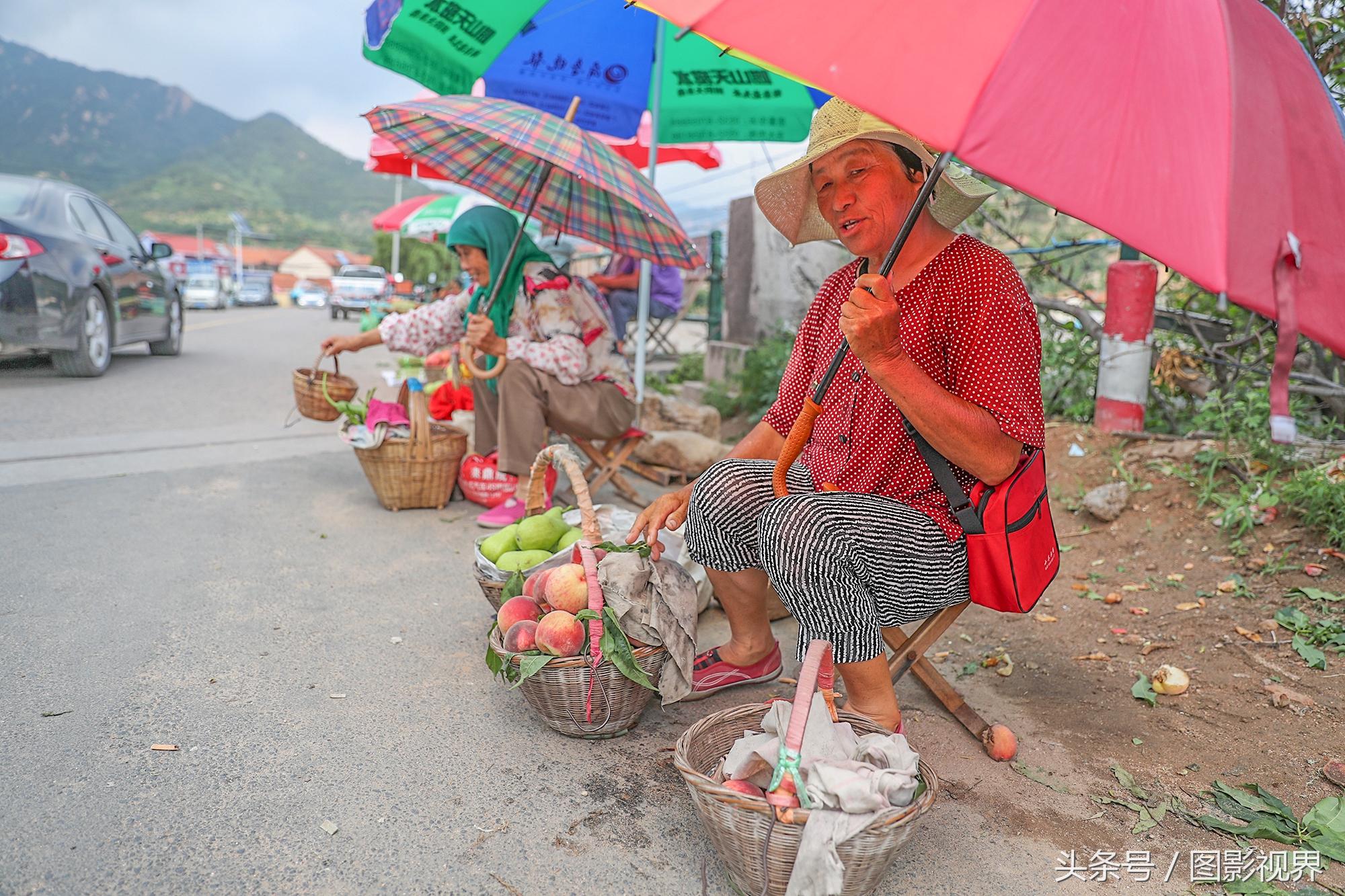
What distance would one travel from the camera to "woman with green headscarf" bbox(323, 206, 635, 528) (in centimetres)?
423

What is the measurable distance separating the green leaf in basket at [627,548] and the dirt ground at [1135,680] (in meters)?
0.95

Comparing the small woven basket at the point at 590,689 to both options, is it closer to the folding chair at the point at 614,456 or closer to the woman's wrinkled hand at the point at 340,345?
the folding chair at the point at 614,456

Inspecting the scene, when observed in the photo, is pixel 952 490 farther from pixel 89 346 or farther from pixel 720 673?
pixel 89 346

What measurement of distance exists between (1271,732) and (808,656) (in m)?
1.57

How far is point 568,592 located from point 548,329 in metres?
2.16

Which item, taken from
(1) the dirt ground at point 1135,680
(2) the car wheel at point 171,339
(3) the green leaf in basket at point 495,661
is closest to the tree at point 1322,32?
(1) the dirt ground at point 1135,680

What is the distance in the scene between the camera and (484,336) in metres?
4.07

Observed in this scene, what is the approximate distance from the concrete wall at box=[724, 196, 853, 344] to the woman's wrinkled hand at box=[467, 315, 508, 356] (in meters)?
3.74

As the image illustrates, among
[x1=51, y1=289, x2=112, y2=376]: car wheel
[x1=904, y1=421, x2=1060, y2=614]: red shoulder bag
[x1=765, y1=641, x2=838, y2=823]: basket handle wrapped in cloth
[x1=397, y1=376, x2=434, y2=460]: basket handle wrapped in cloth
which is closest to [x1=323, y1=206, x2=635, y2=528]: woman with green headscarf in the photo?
[x1=397, y1=376, x2=434, y2=460]: basket handle wrapped in cloth

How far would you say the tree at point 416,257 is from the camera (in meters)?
41.4

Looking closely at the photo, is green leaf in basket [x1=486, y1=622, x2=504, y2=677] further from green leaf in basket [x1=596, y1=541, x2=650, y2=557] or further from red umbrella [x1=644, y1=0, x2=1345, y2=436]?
red umbrella [x1=644, y1=0, x2=1345, y2=436]

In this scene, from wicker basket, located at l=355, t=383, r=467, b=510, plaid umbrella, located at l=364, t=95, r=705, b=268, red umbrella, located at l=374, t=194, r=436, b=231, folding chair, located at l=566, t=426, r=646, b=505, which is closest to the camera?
plaid umbrella, located at l=364, t=95, r=705, b=268

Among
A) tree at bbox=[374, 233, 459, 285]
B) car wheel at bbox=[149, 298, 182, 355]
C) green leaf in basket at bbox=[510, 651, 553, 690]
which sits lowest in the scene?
green leaf in basket at bbox=[510, 651, 553, 690]

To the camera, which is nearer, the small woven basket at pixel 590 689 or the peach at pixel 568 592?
the small woven basket at pixel 590 689
